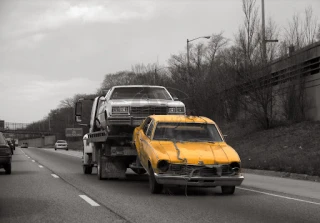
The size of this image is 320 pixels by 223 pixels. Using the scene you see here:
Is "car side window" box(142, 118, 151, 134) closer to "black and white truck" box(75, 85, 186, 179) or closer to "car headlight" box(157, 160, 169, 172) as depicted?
"black and white truck" box(75, 85, 186, 179)

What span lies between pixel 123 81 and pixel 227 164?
360 ft

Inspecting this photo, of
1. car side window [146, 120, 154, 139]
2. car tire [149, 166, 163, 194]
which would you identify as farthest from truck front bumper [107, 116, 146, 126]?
car tire [149, 166, 163, 194]

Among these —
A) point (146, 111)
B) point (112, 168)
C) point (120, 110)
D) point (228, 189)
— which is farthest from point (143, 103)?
point (228, 189)

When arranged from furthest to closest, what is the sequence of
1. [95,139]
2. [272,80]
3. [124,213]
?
[272,80] → [95,139] → [124,213]

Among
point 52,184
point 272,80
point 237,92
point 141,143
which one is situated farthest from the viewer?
point 237,92

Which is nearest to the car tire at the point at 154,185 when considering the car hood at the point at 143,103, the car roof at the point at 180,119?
the car roof at the point at 180,119

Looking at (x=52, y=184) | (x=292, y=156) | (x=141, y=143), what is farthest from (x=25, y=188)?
(x=292, y=156)

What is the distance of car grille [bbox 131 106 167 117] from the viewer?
1658cm

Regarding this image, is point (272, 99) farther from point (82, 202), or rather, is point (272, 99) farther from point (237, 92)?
point (82, 202)

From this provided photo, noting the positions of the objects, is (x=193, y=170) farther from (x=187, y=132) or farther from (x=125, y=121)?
(x=125, y=121)

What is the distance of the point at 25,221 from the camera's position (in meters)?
8.94

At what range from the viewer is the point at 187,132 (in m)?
14.0

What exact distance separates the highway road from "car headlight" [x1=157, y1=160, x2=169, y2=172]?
1.99ft

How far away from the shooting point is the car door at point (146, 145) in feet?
43.8
